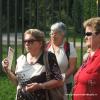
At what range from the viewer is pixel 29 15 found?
10.8 metres

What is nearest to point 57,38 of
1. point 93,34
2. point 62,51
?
point 62,51

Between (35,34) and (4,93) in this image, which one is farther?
(4,93)

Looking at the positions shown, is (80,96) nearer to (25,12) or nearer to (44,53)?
(44,53)

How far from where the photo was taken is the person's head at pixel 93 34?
201 inches

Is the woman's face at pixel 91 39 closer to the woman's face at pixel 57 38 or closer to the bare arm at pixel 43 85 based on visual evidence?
the bare arm at pixel 43 85

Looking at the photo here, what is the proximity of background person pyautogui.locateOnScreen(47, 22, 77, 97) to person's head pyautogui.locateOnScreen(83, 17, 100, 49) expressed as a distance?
1.65 metres

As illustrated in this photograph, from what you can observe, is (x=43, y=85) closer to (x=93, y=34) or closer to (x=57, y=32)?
(x=93, y=34)

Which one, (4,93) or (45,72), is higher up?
(45,72)

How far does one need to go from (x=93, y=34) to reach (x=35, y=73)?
31.5 inches

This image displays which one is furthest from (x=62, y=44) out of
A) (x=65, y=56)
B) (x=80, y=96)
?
(x=80, y=96)

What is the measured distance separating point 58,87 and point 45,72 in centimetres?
24

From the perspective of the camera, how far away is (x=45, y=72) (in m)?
5.48

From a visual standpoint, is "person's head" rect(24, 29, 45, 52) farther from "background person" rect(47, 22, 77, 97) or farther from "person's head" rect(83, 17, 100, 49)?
"background person" rect(47, 22, 77, 97)

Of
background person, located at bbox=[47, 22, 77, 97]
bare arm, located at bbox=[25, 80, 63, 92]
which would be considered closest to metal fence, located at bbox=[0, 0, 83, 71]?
background person, located at bbox=[47, 22, 77, 97]
